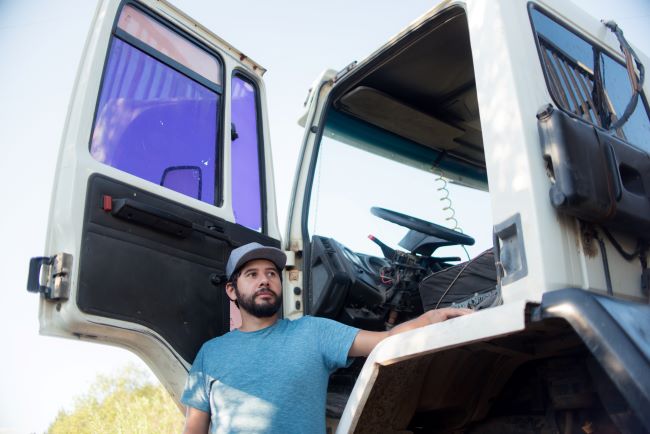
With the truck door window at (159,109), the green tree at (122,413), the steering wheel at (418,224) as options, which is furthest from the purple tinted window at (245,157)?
the green tree at (122,413)

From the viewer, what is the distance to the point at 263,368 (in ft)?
7.45

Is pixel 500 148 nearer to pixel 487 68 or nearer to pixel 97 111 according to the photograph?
pixel 487 68

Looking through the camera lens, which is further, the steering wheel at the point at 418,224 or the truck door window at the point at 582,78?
the steering wheel at the point at 418,224

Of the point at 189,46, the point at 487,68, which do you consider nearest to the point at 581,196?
the point at 487,68

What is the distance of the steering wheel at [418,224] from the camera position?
297cm

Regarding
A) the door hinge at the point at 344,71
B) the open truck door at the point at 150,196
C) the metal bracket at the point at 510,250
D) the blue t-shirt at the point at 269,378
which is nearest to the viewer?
the metal bracket at the point at 510,250

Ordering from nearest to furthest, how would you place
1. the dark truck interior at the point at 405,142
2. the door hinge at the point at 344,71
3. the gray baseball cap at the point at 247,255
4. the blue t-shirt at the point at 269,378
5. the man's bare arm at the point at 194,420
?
the blue t-shirt at the point at 269,378 < the man's bare arm at the point at 194,420 < the gray baseball cap at the point at 247,255 < the dark truck interior at the point at 405,142 < the door hinge at the point at 344,71

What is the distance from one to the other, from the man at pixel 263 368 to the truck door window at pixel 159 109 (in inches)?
17.7

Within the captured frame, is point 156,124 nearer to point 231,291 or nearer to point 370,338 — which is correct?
point 231,291

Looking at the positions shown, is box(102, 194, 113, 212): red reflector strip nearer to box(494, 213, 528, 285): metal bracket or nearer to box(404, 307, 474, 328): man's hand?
box(404, 307, 474, 328): man's hand

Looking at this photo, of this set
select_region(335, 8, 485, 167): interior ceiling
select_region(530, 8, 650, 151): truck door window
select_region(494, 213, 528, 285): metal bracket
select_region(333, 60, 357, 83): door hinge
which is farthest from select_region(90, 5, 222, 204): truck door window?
select_region(530, 8, 650, 151): truck door window

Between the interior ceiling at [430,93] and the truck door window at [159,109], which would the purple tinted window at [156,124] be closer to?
the truck door window at [159,109]

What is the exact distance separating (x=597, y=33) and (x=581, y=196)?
116 cm

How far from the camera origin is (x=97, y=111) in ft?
7.50
